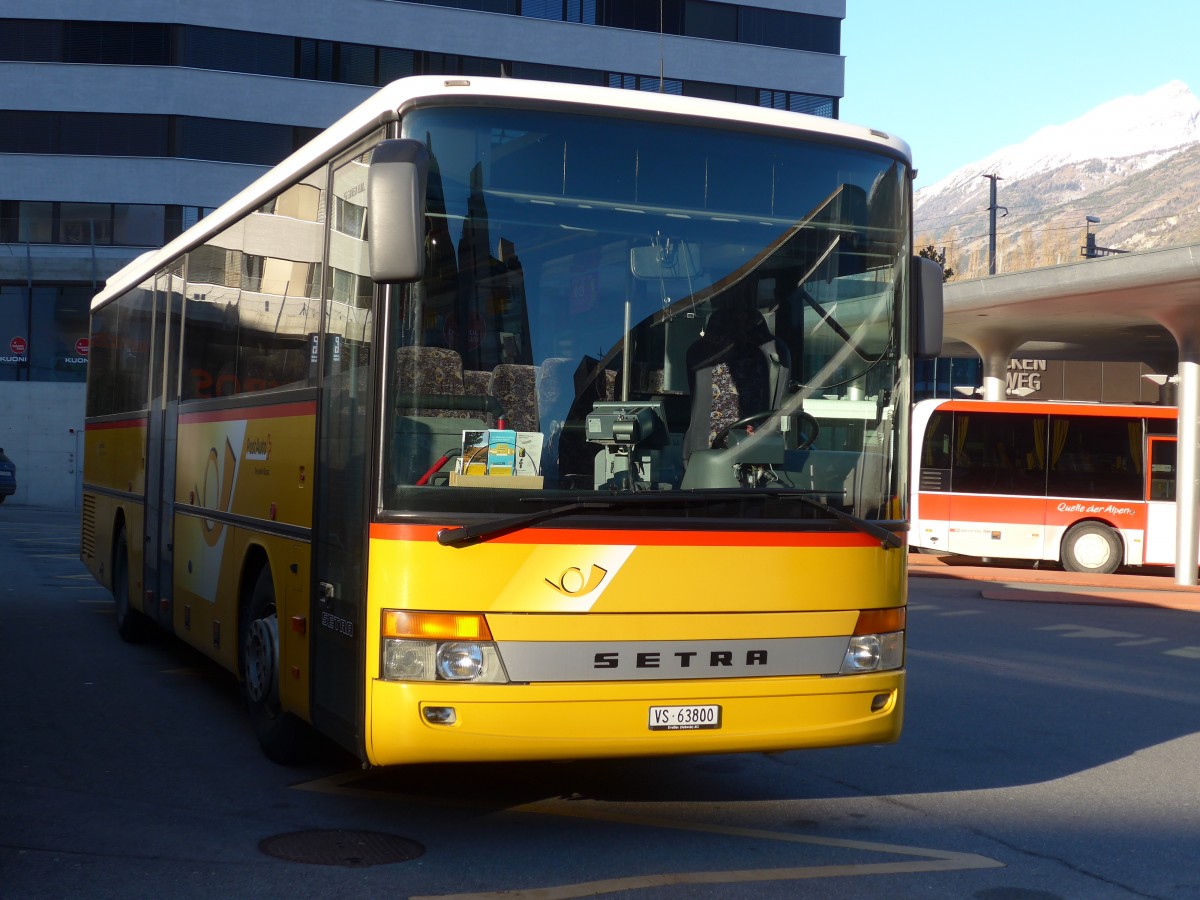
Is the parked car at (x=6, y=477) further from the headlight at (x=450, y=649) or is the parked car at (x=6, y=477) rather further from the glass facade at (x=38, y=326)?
the headlight at (x=450, y=649)

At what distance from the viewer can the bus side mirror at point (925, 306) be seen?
7.16m

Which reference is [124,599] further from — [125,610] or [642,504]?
[642,504]

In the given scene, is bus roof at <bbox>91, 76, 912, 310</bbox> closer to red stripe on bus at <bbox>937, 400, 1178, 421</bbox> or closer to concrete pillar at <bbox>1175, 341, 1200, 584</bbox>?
concrete pillar at <bbox>1175, 341, 1200, 584</bbox>

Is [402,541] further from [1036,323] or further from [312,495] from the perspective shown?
[1036,323]

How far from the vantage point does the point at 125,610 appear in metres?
13.0

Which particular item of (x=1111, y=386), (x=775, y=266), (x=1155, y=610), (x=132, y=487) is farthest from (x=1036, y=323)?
(x=1111, y=386)

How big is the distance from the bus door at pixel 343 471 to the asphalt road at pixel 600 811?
68 cm

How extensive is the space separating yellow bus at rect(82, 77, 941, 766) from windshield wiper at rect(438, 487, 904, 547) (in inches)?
0.5

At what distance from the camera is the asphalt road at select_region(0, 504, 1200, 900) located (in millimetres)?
6062

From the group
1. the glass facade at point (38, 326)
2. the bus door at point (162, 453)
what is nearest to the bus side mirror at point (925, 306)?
the bus door at point (162, 453)

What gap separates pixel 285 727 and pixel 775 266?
3601 millimetres

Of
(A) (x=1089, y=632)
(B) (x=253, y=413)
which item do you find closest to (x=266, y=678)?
(B) (x=253, y=413)

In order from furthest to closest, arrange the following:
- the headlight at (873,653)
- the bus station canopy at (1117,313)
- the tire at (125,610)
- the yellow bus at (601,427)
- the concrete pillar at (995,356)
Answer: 1. the concrete pillar at (995,356)
2. the bus station canopy at (1117,313)
3. the tire at (125,610)
4. the headlight at (873,653)
5. the yellow bus at (601,427)

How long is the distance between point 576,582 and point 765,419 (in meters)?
1.16
